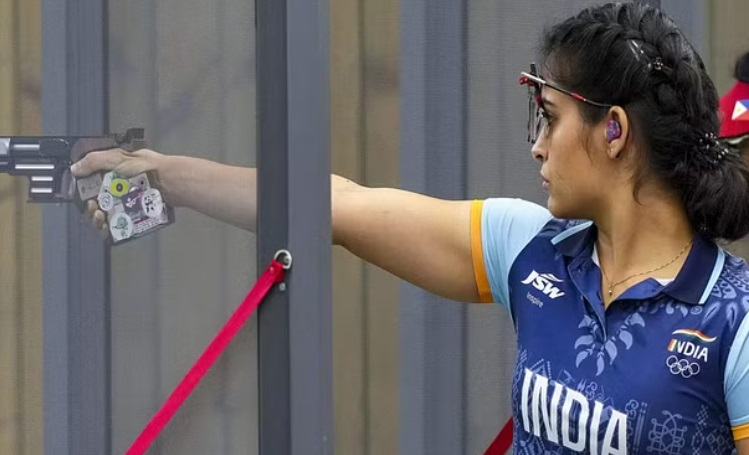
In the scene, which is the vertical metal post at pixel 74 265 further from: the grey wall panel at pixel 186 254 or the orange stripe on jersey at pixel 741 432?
the orange stripe on jersey at pixel 741 432

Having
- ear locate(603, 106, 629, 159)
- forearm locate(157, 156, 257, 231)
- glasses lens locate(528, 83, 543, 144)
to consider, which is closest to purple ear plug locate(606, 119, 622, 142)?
ear locate(603, 106, 629, 159)

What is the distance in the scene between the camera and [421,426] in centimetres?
226

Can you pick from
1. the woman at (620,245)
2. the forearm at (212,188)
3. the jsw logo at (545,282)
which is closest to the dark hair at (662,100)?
the woman at (620,245)

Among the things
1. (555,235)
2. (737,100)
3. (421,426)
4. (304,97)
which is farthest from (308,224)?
(737,100)

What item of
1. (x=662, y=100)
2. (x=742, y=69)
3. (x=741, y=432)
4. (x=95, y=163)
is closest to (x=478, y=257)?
(x=662, y=100)

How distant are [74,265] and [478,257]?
59 centimetres

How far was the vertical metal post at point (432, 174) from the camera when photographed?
2232mm

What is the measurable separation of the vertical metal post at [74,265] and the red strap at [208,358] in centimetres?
7

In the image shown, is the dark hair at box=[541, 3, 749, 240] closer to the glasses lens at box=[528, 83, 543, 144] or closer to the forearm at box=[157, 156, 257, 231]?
the glasses lens at box=[528, 83, 543, 144]

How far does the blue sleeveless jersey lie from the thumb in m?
0.61

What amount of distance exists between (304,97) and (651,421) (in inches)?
26.2

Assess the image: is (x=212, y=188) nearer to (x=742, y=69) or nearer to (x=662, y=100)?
(x=662, y=100)

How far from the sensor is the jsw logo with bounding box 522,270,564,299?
70.4 inches

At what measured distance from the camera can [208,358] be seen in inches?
74.5
